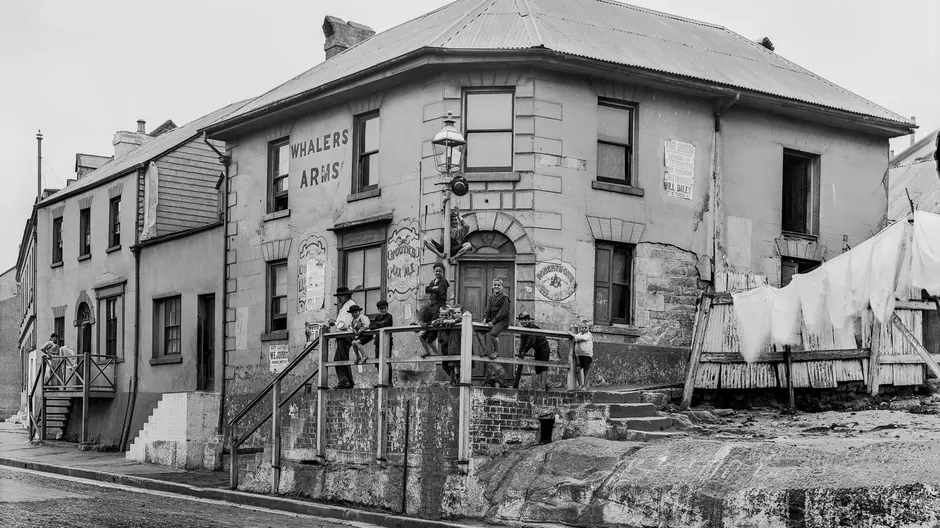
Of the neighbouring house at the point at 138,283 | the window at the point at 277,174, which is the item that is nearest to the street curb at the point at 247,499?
the neighbouring house at the point at 138,283

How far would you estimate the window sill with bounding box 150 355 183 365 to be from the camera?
95.2 feet

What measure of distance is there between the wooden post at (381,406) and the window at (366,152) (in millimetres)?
5581

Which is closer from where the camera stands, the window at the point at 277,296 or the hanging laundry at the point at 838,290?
the hanging laundry at the point at 838,290

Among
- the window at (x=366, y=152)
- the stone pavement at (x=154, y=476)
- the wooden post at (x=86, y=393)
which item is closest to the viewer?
the stone pavement at (x=154, y=476)

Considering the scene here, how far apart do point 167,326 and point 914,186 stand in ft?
77.3

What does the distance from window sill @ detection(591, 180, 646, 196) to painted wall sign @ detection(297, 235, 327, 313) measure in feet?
18.9

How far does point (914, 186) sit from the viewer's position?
125ft

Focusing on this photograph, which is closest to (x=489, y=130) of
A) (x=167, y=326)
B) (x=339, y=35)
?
(x=339, y=35)

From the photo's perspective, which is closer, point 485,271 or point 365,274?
point 485,271

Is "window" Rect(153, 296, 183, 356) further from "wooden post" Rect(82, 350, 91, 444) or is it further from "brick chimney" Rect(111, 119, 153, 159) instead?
"brick chimney" Rect(111, 119, 153, 159)

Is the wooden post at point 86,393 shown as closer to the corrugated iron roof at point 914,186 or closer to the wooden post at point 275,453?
the wooden post at point 275,453

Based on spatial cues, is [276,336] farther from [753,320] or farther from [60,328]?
[60,328]

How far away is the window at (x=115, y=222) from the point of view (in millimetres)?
32625

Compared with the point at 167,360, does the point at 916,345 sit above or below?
above
